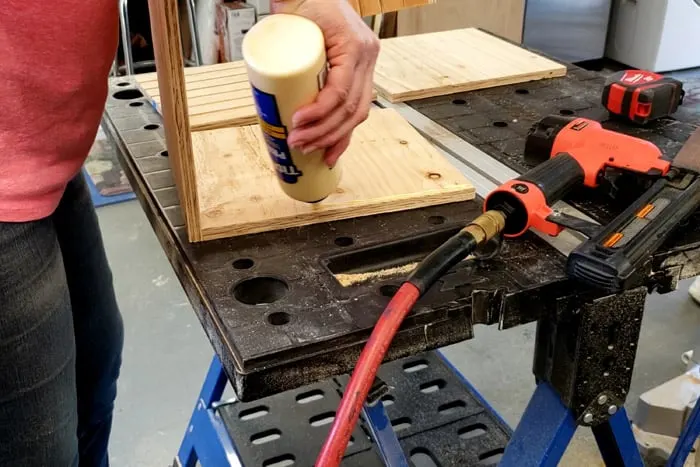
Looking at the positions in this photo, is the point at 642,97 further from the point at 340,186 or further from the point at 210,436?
the point at 210,436

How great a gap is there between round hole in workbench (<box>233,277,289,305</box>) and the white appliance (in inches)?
119

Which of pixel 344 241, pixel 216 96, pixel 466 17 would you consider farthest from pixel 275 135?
pixel 466 17

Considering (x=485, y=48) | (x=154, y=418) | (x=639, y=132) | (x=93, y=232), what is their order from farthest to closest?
(x=154, y=418) < (x=485, y=48) < (x=639, y=132) < (x=93, y=232)

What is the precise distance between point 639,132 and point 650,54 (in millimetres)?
2544

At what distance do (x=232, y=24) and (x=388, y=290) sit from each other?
90.1 inches

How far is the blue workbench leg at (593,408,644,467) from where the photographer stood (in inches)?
34.5

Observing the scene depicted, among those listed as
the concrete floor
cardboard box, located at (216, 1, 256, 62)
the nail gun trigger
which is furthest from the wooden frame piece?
cardboard box, located at (216, 1, 256, 62)

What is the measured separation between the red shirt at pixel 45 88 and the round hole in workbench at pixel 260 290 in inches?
7.8

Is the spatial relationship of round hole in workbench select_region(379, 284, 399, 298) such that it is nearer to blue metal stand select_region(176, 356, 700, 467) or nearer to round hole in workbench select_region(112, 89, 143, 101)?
blue metal stand select_region(176, 356, 700, 467)

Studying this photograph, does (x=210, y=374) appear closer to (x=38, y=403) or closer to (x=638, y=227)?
(x=38, y=403)

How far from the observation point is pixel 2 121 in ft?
2.17

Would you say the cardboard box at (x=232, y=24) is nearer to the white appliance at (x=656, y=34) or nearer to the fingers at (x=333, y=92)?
the white appliance at (x=656, y=34)

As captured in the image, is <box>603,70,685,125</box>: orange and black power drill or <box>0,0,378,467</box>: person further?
<box>603,70,685,125</box>: orange and black power drill

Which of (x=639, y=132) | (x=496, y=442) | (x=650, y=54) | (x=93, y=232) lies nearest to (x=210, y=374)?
(x=93, y=232)
